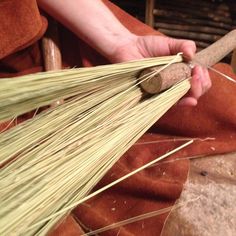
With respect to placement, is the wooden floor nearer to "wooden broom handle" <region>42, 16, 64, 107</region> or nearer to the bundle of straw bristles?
the bundle of straw bristles

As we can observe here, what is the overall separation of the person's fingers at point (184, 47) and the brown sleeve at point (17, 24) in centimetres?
33

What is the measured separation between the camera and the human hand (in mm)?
962

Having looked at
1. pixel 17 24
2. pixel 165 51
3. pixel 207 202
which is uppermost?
pixel 17 24

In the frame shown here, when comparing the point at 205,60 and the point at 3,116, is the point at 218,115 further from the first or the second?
the point at 3,116

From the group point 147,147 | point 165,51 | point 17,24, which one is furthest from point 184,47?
point 17,24

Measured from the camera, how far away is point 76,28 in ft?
3.64

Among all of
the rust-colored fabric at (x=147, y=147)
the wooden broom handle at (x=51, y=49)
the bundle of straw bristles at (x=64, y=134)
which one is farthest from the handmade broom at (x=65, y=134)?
the wooden broom handle at (x=51, y=49)

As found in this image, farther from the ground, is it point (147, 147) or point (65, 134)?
point (65, 134)

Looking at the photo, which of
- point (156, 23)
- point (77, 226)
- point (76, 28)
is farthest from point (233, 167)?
point (156, 23)

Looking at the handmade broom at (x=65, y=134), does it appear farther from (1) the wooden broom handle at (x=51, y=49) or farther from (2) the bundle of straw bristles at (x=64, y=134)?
(1) the wooden broom handle at (x=51, y=49)

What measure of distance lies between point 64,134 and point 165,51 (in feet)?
1.40

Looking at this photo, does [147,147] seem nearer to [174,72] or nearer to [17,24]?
[174,72]

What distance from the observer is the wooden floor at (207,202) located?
33.2 inches

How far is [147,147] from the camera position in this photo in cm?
104
